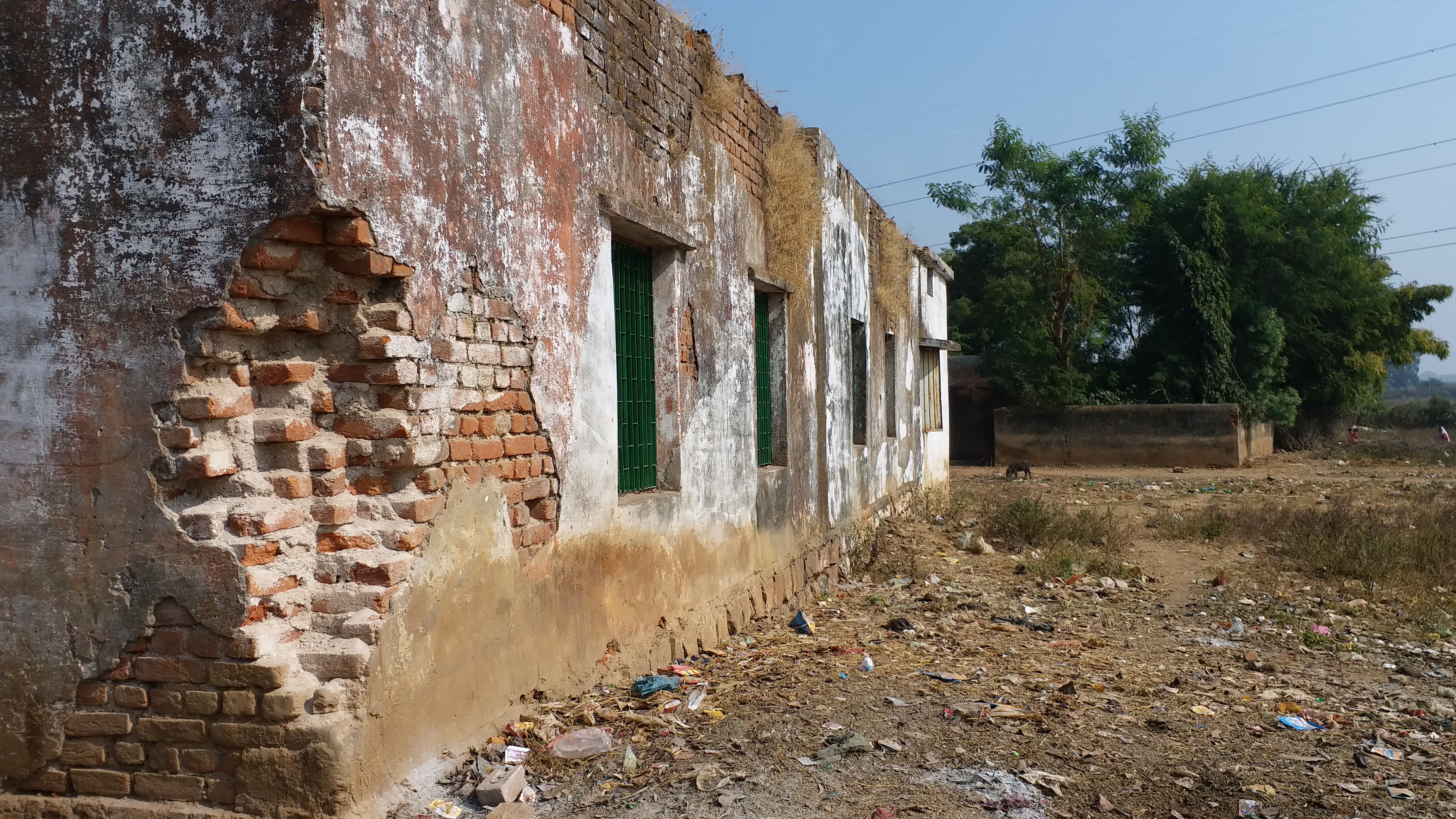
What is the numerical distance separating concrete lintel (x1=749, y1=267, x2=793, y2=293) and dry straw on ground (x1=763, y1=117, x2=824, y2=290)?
4 centimetres

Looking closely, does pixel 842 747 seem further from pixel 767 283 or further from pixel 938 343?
pixel 938 343

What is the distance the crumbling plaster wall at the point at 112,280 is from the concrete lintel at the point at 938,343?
11666 mm

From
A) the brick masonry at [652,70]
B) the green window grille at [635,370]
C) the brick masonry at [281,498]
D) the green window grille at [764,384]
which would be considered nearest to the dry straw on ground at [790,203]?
the green window grille at [764,384]

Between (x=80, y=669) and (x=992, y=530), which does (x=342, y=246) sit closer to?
(x=80, y=669)

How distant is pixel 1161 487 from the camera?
54.8 ft

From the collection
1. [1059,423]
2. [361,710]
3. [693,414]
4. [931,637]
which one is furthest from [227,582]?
[1059,423]

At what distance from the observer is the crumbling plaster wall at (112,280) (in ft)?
10.2

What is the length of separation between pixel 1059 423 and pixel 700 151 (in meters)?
17.6

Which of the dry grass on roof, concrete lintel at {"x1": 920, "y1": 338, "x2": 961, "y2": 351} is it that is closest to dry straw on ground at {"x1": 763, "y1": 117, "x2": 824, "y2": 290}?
the dry grass on roof

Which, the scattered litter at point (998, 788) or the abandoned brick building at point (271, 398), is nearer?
the abandoned brick building at point (271, 398)

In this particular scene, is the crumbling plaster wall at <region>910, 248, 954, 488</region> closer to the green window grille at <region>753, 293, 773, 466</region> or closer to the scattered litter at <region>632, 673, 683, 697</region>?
the green window grille at <region>753, 293, 773, 466</region>

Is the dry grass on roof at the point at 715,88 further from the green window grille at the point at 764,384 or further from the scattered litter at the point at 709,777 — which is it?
the scattered litter at the point at 709,777

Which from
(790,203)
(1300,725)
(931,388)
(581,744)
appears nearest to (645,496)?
(581,744)

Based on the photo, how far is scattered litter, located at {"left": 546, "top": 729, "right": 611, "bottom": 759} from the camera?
3.92 m
